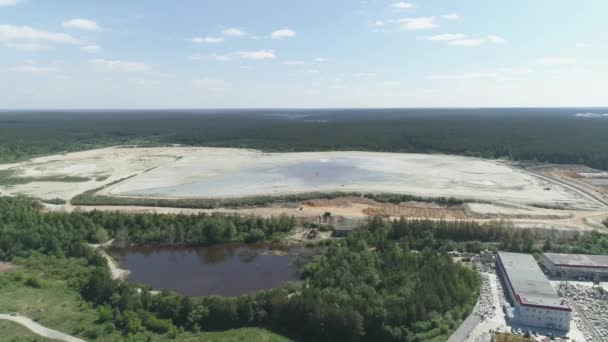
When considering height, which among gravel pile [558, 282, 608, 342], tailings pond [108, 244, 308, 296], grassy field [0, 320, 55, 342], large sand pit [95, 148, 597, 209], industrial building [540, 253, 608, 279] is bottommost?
tailings pond [108, 244, 308, 296]

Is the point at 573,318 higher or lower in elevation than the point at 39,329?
lower

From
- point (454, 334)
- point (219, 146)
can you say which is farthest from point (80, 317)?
point (219, 146)

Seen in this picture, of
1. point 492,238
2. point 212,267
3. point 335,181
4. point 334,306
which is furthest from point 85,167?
point 492,238

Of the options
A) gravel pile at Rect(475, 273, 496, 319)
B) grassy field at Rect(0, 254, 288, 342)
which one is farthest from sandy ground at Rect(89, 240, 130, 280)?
gravel pile at Rect(475, 273, 496, 319)

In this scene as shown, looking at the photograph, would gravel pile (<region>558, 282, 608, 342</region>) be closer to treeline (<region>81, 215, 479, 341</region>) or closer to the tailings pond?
treeline (<region>81, 215, 479, 341</region>)

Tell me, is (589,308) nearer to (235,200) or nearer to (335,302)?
(335,302)

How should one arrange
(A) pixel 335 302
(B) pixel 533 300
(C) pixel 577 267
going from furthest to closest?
(C) pixel 577 267
(B) pixel 533 300
(A) pixel 335 302
